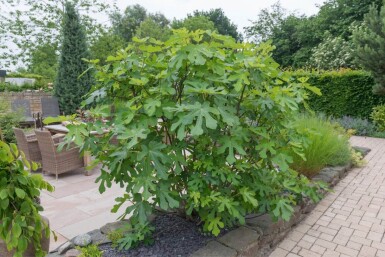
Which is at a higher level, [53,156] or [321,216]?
[53,156]

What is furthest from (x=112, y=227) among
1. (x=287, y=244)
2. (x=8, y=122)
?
(x=8, y=122)

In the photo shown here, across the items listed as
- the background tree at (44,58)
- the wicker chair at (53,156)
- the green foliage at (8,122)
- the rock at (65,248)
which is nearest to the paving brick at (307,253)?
the rock at (65,248)

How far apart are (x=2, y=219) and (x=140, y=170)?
81 centimetres

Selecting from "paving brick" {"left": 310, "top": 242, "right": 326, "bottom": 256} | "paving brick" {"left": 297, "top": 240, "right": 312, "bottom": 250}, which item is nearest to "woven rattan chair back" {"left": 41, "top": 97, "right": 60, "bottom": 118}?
"paving brick" {"left": 297, "top": 240, "right": 312, "bottom": 250}

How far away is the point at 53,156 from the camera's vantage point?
13.3ft

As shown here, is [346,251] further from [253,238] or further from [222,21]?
[222,21]

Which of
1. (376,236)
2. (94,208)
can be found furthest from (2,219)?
(376,236)

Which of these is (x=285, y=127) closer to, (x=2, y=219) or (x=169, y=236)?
(x=169, y=236)

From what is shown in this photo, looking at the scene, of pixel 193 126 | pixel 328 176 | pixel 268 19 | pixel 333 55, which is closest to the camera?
pixel 193 126

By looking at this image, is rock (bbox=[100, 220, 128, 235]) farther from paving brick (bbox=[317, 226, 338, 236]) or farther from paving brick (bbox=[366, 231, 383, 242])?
paving brick (bbox=[366, 231, 383, 242])

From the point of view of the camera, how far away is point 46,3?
1559 cm

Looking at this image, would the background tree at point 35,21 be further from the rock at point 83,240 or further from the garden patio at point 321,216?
the rock at point 83,240

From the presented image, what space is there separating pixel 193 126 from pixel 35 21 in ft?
58.9

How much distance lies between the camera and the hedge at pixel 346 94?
28.1 ft
